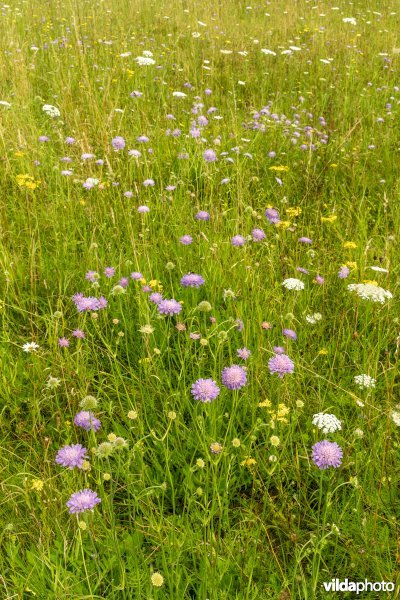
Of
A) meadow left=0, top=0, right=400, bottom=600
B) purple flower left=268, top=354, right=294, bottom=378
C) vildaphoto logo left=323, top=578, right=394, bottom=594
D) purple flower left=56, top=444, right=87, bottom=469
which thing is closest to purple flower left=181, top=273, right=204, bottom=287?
meadow left=0, top=0, right=400, bottom=600

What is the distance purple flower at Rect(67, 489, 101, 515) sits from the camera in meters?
1.20

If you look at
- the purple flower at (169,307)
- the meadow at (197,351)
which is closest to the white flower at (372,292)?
the meadow at (197,351)

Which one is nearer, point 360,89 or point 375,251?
point 375,251

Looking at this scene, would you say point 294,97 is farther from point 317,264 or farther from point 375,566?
point 375,566

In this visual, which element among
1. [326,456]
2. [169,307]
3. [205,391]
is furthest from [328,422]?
[169,307]

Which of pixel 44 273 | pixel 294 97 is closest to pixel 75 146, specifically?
pixel 44 273

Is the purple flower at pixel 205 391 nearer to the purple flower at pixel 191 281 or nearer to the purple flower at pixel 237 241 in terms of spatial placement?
the purple flower at pixel 191 281

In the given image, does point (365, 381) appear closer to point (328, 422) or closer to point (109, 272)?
point (328, 422)

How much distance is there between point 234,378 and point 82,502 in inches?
22.2

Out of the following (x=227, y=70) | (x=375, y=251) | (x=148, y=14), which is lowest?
(x=375, y=251)

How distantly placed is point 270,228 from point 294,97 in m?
2.25

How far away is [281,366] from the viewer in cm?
162

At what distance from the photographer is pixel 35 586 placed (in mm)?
1238

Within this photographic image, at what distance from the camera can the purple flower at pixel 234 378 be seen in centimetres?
152
